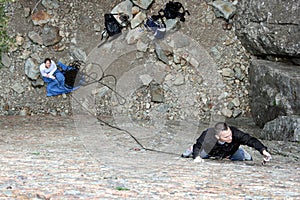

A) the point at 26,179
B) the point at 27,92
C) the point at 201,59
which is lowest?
the point at 26,179

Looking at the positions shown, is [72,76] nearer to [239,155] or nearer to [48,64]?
[48,64]

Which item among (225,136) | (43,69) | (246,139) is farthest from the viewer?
(43,69)

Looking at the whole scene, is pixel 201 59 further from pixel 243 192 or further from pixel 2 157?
pixel 243 192

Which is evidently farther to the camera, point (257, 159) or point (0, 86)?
point (0, 86)

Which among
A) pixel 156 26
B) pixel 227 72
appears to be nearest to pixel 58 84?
pixel 156 26

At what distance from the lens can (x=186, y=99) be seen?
66.8ft

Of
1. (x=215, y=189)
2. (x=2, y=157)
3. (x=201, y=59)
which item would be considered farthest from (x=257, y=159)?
(x=201, y=59)

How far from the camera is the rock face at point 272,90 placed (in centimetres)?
1722

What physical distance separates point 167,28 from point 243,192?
1239 centimetres

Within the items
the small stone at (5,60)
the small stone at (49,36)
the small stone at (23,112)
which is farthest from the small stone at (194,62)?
the small stone at (5,60)

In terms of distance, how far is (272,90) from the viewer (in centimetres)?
1833

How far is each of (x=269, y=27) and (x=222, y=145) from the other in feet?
27.7

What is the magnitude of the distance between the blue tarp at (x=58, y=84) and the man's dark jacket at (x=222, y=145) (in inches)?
378

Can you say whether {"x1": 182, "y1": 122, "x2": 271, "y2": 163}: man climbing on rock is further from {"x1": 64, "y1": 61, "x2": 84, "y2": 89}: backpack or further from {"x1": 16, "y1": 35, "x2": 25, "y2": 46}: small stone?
{"x1": 16, "y1": 35, "x2": 25, "y2": 46}: small stone
